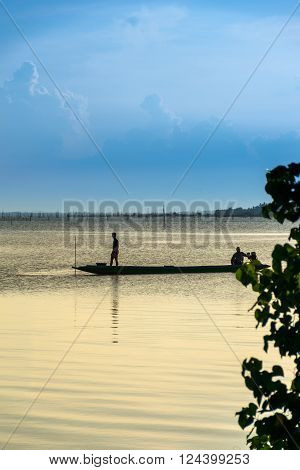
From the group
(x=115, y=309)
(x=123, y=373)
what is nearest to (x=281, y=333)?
(x=123, y=373)

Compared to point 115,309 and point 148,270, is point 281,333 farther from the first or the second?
point 148,270

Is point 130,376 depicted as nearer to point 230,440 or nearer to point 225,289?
point 230,440

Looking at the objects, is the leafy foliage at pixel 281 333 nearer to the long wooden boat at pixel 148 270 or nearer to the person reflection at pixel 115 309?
the person reflection at pixel 115 309

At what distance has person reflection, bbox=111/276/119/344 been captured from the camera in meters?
18.2

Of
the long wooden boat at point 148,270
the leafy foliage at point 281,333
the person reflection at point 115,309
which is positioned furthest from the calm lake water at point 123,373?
the long wooden boat at point 148,270

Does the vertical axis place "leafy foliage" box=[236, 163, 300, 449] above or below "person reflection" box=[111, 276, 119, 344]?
above

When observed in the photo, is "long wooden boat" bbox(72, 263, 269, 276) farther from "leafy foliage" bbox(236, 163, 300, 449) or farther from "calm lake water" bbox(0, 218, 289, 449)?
"leafy foliage" bbox(236, 163, 300, 449)

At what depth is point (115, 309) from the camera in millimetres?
24812

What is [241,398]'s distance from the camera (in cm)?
1175

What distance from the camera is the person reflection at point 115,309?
1823cm

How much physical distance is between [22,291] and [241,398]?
69.0ft

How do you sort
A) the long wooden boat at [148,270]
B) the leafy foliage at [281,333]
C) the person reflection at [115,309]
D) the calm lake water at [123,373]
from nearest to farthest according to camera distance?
the leafy foliage at [281,333] < the calm lake water at [123,373] < the person reflection at [115,309] < the long wooden boat at [148,270]

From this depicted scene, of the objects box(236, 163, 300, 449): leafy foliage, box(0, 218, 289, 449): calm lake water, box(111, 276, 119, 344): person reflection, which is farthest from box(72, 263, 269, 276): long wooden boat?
box(236, 163, 300, 449): leafy foliage

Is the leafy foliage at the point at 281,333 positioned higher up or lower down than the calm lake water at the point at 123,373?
higher up
